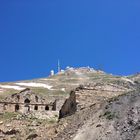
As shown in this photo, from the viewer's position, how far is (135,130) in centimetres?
2705

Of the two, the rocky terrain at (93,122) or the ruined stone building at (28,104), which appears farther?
the ruined stone building at (28,104)

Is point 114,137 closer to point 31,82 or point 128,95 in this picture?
point 128,95

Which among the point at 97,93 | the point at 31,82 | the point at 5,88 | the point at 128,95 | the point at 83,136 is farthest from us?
the point at 31,82

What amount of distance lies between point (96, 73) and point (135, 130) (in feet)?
434

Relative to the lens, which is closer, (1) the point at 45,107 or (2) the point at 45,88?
(1) the point at 45,107

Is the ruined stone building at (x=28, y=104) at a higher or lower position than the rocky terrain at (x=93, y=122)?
higher

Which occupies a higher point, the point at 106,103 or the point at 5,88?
the point at 5,88

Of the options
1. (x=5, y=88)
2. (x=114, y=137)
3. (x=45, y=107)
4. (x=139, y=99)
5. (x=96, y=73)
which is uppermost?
(x=96, y=73)

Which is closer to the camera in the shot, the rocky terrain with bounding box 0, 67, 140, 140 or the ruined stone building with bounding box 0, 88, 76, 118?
the rocky terrain with bounding box 0, 67, 140, 140

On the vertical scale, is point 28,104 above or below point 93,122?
above

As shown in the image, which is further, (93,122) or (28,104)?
(28,104)

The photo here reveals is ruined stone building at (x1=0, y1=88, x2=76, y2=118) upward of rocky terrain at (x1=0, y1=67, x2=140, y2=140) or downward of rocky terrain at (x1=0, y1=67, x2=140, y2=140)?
upward


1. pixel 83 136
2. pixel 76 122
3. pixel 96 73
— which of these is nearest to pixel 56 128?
pixel 76 122

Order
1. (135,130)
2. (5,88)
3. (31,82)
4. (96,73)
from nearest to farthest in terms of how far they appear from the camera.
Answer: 1. (135,130)
2. (5,88)
3. (31,82)
4. (96,73)
